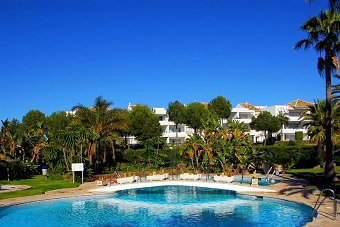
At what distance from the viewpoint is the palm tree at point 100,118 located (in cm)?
4328

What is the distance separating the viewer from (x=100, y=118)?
4394cm

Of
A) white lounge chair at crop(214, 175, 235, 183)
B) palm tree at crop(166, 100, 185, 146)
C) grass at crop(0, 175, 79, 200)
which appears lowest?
grass at crop(0, 175, 79, 200)

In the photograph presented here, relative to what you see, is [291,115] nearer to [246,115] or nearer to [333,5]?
[246,115]

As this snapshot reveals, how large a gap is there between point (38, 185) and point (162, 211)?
13.8 m

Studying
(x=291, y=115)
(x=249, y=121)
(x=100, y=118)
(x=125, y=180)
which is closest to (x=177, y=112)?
A: (x=249, y=121)

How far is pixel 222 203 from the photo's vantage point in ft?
80.1

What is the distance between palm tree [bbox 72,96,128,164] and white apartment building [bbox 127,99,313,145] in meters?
40.5

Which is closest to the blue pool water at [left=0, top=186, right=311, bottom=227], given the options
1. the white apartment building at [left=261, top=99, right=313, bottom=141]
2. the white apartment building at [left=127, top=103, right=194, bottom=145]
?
the white apartment building at [left=261, top=99, right=313, bottom=141]

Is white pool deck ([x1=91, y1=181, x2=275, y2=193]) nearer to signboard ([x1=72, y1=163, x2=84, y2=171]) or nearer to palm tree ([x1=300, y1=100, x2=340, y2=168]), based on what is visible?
signboard ([x1=72, y1=163, x2=84, y2=171])

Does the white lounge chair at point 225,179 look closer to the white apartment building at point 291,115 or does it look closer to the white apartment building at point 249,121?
the white apartment building at point 249,121

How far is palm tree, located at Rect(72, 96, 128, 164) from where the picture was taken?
43.3 meters

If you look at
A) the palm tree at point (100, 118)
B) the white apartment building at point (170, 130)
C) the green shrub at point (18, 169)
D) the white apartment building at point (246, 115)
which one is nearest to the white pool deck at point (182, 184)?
the green shrub at point (18, 169)

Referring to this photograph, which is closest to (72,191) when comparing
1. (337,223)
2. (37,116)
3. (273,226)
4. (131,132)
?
(273,226)

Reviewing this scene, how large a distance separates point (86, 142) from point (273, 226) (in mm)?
23652
